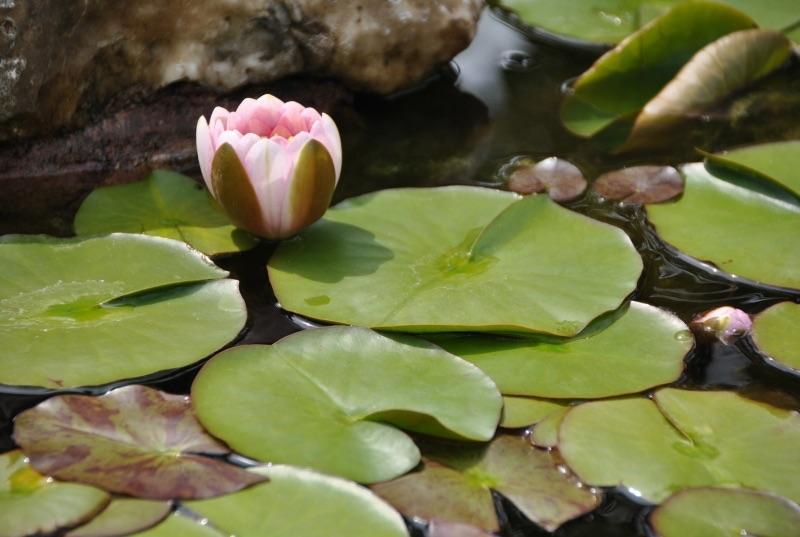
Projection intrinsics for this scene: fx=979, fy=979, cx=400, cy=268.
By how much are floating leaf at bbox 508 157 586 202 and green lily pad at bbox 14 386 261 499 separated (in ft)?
2.58

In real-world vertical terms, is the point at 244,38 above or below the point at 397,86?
above

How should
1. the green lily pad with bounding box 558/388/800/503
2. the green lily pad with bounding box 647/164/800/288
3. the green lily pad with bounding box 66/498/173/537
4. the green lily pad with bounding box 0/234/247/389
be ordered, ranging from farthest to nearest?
the green lily pad with bounding box 647/164/800/288
the green lily pad with bounding box 0/234/247/389
the green lily pad with bounding box 558/388/800/503
the green lily pad with bounding box 66/498/173/537

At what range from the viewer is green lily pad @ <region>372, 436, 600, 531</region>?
106 cm

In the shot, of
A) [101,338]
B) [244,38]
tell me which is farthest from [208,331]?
[244,38]

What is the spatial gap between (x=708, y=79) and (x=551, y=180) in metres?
0.52

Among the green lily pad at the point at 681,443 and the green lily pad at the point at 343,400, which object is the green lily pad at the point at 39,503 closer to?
the green lily pad at the point at 343,400

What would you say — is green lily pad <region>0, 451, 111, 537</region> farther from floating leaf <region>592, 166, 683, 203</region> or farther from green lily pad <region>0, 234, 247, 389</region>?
floating leaf <region>592, 166, 683, 203</region>

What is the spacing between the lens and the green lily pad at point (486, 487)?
41.9 inches

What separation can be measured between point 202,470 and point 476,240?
1.88ft

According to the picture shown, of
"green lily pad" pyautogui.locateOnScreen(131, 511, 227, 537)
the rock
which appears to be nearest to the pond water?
the rock

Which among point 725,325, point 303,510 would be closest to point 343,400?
point 303,510

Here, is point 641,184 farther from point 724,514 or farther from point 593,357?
point 724,514

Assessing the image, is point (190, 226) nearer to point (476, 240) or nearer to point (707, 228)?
point (476, 240)

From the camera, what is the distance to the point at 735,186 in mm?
1690
